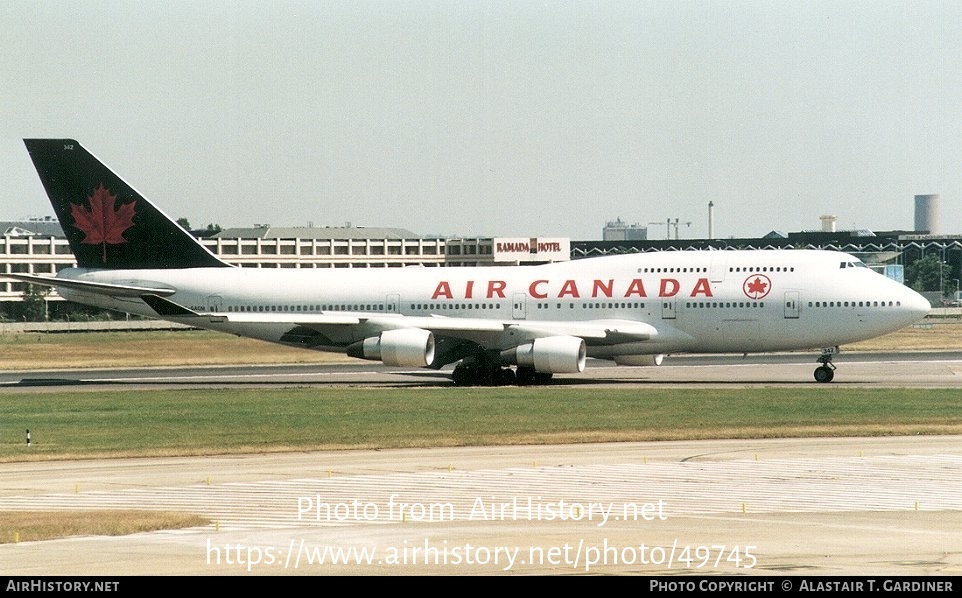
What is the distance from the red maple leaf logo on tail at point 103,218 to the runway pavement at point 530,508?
2899cm

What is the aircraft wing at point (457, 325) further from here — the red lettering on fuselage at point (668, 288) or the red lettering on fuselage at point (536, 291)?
the red lettering on fuselage at point (668, 288)

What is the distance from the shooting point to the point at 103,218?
192ft

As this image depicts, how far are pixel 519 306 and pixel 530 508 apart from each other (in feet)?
108

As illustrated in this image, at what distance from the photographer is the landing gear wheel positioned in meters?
51.7

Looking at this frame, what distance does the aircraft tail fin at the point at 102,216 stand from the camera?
58125mm

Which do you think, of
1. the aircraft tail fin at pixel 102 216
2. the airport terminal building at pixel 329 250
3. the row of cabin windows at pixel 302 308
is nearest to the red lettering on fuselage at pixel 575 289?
the row of cabin windows at pixel 302 308

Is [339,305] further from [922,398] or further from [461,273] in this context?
[922,398]

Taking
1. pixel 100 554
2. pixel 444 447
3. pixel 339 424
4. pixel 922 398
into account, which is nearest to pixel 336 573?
pixel 100 554

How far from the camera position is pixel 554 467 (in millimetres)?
28297

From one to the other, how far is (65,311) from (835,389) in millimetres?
112698

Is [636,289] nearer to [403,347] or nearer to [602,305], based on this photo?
[602,305]

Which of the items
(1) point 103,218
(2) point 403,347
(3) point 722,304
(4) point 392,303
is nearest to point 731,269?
(3) point 722,304

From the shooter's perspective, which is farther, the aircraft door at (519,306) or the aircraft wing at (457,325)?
the aircraft door at (519,306)

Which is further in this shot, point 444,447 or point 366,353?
point 366,353
